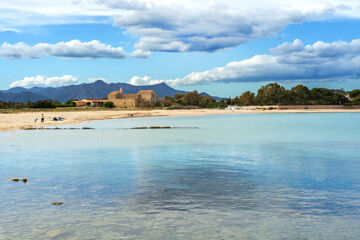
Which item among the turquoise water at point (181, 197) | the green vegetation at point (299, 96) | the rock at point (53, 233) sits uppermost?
the green vegetation at point (299, 96)

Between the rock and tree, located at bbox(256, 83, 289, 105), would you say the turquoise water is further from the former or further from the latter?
tree, located at bbox(256, 83, 289, 105)

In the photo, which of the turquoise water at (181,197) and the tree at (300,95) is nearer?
the turquoise water at (181,197)

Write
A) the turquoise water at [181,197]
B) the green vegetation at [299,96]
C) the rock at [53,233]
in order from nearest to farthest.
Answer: the rock at [53,233], the turquoise water at [181,197], the green vegetation at [299,96]

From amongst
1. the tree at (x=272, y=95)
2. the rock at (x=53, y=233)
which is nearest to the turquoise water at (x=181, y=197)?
the rock at (x=53, y=233)

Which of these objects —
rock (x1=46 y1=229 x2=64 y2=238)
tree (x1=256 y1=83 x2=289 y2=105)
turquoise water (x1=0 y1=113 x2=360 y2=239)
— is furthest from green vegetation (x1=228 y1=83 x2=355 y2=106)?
rock (x1=46 y1=229 x2=64 y2=238)

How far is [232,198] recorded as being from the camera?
12.5 m

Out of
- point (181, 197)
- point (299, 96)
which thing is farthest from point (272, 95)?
point (181, 197)

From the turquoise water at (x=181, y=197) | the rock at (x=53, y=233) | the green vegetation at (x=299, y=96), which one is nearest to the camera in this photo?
the rock at (x=53, y=233)

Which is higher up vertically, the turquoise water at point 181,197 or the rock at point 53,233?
the rock at point 53,233

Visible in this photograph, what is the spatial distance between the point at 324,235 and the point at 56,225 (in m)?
6.98

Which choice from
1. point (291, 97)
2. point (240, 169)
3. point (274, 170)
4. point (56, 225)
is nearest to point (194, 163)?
point (240, 169)

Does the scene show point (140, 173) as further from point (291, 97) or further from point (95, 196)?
point (291, 97)

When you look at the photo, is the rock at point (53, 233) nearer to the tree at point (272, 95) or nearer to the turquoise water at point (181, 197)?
the turquoise water at point (181, 197)

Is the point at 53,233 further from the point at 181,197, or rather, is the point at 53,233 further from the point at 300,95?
the point at 300,95
